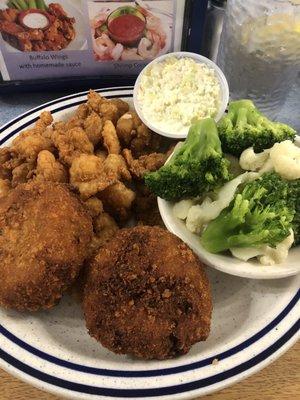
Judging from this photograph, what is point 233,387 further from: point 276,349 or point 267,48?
point 267,48

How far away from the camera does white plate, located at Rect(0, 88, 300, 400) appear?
4.31 feet

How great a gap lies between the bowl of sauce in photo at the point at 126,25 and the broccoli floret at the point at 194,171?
0.68 meters

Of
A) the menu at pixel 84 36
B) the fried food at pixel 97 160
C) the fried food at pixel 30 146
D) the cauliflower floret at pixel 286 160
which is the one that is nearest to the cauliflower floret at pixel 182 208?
the fried food at pixel 97 160

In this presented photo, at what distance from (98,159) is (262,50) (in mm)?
911

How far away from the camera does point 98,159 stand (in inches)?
68.9

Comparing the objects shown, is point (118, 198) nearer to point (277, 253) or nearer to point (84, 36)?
point (277, 253)

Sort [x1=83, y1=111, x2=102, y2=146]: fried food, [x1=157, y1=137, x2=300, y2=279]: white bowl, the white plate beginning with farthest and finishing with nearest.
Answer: [x1=83, y1=111, x2=102, y2=146]: fried food, [x1=157, y1=137, x2=300, y2=279]: white bowl, the white plate

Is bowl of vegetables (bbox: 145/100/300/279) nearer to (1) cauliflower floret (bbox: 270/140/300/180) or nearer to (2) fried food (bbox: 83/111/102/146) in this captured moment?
(1) cauliflower floret (bbox: 270/140/300/180)

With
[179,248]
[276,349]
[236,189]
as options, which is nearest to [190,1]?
[236,189]

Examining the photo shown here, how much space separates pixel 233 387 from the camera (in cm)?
147

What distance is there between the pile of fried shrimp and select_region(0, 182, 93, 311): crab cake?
164 mm

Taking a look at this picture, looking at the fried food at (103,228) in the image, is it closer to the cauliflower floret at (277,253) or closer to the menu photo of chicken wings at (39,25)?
the cauliflower floret at (277,253)

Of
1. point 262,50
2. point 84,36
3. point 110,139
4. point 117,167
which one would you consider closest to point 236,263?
point 117,167

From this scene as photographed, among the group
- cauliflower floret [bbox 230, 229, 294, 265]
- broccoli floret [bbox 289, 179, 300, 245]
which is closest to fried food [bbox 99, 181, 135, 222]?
cauliflower floret [bbox 230, 229, 294, 265]
